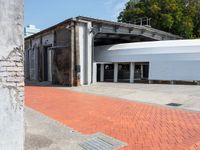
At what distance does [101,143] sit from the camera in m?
5.39

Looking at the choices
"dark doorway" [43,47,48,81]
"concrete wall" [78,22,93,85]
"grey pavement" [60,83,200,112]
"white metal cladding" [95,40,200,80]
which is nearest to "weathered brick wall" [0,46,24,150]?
"grey pavement" [60,83,200,112]

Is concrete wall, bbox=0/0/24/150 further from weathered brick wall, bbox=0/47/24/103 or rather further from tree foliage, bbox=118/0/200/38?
tree foliage, bbox=118/0/200/38

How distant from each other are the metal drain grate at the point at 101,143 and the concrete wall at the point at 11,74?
6.80 ft

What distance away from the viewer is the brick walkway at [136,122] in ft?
17.8

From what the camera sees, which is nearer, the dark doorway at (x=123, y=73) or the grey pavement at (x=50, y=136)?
the grey pavement at (x=50, y=136)

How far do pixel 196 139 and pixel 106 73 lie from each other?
2095cm

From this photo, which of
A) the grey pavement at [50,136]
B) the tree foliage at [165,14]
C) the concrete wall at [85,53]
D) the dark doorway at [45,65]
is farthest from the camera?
the tree foliage at [165,14]

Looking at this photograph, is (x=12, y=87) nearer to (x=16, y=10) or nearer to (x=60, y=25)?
(x=16, y=10)

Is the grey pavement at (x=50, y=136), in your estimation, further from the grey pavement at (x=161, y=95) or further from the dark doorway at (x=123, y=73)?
the dark doorway at (x=123, y=73)

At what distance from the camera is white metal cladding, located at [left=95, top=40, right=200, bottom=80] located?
20.2 metres

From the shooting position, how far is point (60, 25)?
20156 millimetres

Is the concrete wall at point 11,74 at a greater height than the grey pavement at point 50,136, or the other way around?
the concrete wall at point 11,74

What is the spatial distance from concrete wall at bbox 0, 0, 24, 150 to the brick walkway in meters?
2.82

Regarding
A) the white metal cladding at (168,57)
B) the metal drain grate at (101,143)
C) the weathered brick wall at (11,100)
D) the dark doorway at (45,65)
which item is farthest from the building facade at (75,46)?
the weathered brick wall at (11,100)
